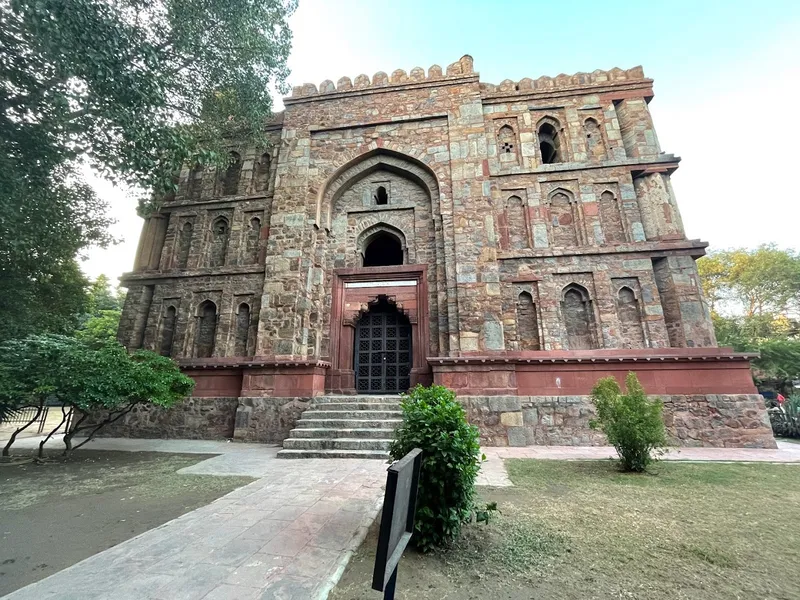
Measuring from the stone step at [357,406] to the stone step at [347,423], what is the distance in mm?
573

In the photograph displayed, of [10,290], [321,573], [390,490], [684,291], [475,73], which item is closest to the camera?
[390,490]

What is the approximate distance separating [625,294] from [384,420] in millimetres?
7885

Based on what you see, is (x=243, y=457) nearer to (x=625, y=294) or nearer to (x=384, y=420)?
(x=384, y=420)

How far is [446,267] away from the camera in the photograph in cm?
997

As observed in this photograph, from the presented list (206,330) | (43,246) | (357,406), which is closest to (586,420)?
(357,406)

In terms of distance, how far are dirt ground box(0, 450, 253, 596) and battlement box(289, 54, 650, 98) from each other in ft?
41.6

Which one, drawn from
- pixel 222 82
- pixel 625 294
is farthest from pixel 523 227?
pixel 222 82

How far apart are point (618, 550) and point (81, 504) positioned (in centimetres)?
588

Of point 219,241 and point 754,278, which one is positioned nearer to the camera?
point 219,241

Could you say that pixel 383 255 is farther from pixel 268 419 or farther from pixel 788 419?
pixel 788 419

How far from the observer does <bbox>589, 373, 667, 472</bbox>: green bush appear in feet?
17.5

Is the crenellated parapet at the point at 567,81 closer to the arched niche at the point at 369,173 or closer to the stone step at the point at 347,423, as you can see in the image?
the arched niche at the point at 369,173

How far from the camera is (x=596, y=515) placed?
354cm

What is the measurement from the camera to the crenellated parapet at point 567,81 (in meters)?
11.8
